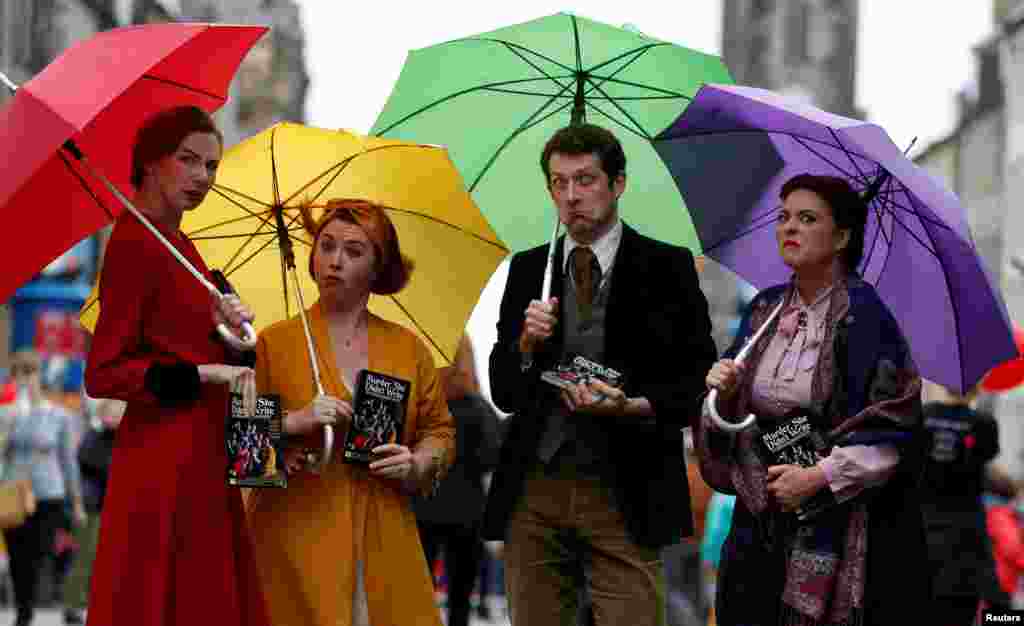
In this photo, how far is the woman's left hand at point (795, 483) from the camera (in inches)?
290

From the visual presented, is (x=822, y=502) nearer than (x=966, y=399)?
Yes

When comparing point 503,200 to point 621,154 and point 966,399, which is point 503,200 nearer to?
point 621,154

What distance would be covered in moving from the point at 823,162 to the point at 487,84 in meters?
1.60

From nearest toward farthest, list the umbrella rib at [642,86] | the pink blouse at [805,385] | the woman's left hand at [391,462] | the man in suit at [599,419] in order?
1. the pink blouse at [805,385]
2. the woman's left hand at [391,462]
3. the man in suit at [599,419]
4. the umbrella rib at [642,86]

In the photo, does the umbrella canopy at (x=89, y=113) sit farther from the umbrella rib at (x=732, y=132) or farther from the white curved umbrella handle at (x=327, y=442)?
the umbrella rib at (x=732, y=132)

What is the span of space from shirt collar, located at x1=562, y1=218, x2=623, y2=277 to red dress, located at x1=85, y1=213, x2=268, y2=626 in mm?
1295

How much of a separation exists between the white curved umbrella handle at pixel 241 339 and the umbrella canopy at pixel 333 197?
1230 mm

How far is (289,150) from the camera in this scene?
867 centimetres

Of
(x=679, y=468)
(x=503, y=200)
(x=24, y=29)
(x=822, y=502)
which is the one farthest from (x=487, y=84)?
(x=24, y=29)

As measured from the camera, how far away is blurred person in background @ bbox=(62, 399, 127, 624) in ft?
49.8

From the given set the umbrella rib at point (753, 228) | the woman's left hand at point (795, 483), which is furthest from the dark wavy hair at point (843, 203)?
the umbrella rib at point (753, 228)

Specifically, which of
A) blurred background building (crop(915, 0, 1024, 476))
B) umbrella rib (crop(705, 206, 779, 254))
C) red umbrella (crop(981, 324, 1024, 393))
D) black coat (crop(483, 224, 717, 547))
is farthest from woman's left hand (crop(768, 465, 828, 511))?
blurred background building (crop(915, 0, 1024, 476))

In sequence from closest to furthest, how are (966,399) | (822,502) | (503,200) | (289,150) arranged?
(822,502)
(289,150)
(503,200)
(966,399)

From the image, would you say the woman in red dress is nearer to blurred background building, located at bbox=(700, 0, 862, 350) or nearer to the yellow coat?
the yellow coat
